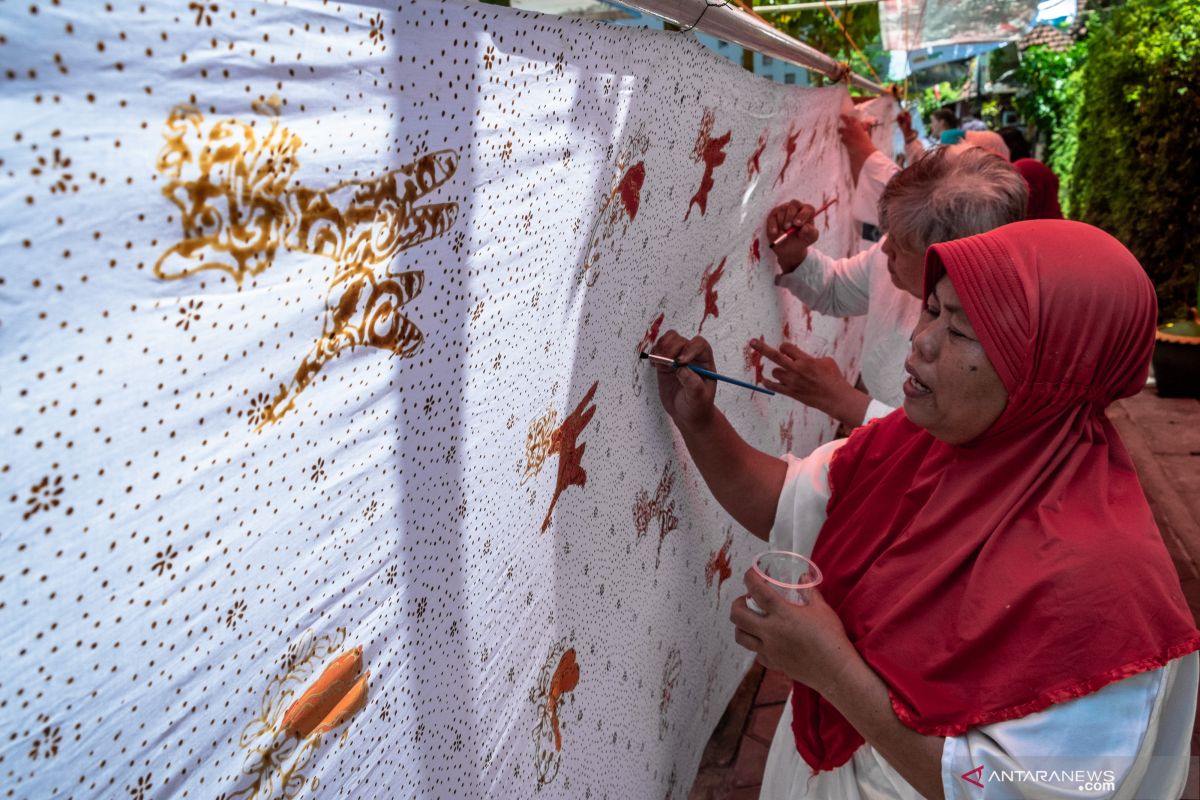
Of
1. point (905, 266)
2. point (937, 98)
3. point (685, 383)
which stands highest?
point (905, 266)

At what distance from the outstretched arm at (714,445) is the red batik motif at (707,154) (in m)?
0.28

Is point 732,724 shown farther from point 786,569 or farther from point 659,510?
point 786,569

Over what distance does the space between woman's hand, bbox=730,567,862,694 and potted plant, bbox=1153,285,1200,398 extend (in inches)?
237

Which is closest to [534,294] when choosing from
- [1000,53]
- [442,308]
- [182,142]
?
[442,308]

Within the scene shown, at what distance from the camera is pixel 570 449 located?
1.27 m

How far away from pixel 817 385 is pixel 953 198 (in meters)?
0.56

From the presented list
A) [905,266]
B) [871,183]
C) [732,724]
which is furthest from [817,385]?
[871,183]

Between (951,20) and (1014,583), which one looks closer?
(1014,583)

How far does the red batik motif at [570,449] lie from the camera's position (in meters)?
1.21

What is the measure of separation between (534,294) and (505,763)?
0.67 metres

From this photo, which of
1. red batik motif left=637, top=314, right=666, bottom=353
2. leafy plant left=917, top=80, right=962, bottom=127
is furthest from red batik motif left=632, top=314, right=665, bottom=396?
leafy plant left=917, top=80, right=962, bottom=127

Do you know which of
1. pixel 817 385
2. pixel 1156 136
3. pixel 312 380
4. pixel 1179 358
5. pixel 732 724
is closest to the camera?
pixel 312 380

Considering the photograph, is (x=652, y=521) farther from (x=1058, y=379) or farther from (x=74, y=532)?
(x=74, y=532)

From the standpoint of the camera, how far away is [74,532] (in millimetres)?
499
